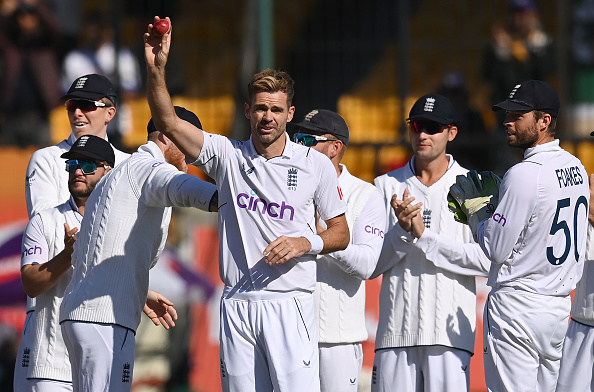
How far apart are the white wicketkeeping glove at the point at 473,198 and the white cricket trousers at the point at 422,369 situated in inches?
36.2

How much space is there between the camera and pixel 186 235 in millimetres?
11969

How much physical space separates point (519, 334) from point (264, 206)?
1.85m

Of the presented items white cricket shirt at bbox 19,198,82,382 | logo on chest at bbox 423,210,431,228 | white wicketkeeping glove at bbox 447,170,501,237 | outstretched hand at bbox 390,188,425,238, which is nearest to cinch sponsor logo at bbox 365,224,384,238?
outstretched hand at bbox 390,188,425,238

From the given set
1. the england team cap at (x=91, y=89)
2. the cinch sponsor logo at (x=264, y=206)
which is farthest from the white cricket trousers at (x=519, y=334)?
the england team cap at (x=91, y=89)

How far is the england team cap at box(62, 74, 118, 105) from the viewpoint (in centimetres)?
702

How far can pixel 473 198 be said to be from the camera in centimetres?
636

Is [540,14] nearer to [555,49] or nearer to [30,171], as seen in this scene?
[555,49]

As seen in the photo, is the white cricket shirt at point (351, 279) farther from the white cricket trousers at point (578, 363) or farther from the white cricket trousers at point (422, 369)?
the white cricket trousers at point (578, 363)

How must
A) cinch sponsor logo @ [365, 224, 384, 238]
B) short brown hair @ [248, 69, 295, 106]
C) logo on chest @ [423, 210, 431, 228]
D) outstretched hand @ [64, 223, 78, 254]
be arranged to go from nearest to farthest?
1. short brown hair @ [248, 69, 295, 106]
2. outstretched hand @ [64, 223, 78, 254]
3. cinch sponsor logo @ [365, 224, 384, 238]
4. logo on chest @ [423, 210, 431, 228]

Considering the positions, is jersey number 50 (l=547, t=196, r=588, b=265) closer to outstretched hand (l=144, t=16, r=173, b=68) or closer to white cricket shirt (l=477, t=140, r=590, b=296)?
white cricket shirt (l=477, t=140, r=590, b=296)

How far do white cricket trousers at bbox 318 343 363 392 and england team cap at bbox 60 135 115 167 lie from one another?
189 cm

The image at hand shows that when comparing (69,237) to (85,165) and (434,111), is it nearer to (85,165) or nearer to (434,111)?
(85,165)

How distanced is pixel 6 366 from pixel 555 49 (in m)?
7.77

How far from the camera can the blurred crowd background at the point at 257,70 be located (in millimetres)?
11672
